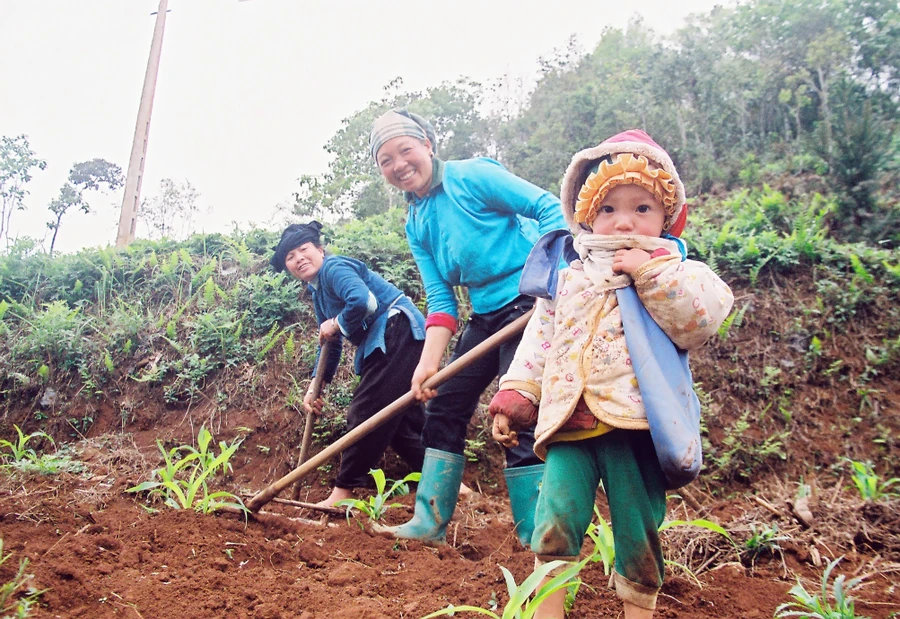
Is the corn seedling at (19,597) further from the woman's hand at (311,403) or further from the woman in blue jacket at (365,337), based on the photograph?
the woman's hand at (311,403)

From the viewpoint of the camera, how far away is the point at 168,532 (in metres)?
2.28

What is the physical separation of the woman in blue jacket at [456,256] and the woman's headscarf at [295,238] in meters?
1.13

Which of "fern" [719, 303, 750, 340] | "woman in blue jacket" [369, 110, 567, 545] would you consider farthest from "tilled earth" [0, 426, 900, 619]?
"fern" [719, 303, 750, 340]

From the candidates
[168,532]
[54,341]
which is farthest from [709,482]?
[54,341]

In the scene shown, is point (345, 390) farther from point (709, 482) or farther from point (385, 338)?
point (709, 482)

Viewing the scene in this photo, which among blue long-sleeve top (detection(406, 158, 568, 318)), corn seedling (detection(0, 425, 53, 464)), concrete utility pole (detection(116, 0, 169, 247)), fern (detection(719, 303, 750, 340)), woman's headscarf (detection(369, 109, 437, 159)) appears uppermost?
concrete utility pole (detection(116, 0, 169, 247))

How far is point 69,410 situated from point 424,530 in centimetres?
419

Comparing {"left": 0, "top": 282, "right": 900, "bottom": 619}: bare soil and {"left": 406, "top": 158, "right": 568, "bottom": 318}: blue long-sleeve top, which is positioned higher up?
{"left": 406, "top": 158, "right": 568, "bottom": 318}: blue long-sleeve top

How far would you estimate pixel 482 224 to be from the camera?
271 centimetres

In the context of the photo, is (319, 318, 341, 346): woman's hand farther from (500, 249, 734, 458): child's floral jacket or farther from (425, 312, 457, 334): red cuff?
(500, 249, 734, 458): child's floral jacket

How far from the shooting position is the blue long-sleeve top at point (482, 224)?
106 inches

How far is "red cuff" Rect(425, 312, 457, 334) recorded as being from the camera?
9.33 ft

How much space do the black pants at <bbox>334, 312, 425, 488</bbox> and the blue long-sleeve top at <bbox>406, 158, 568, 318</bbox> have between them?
38.7 inches

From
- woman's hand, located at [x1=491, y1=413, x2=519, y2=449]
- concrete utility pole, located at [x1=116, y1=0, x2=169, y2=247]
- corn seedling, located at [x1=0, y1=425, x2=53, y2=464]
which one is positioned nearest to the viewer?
woman's hand, located at [x1=491, y1=413, x2=519, y2=449]
